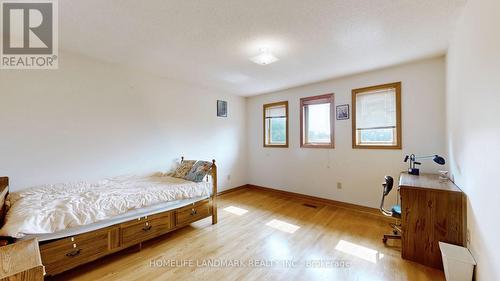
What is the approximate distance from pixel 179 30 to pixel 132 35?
58cm

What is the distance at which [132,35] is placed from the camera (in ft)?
7.34

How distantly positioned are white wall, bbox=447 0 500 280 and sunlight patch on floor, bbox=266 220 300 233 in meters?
1.78

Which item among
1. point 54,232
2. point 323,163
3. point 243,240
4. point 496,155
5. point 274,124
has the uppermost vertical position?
point 274,124

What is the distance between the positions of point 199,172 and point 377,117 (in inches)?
122

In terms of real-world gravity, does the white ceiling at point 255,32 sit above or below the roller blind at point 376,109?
above

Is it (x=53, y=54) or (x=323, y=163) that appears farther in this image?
(x=323, y=163)

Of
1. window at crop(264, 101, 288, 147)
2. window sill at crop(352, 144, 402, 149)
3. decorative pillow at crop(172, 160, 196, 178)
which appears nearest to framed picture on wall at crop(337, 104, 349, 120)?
window sill at crop(352, 144, 402, 149)

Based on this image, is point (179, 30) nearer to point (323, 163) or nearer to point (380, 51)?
point (380, 51)

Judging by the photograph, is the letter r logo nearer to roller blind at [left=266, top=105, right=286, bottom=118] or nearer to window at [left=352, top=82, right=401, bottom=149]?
roller blind at [left=266, top=105, right=286, bottom=118]

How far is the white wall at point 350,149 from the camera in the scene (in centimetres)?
291

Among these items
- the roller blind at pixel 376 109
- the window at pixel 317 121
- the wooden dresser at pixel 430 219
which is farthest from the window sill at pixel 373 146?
the wooden dresser at pixel 430 219

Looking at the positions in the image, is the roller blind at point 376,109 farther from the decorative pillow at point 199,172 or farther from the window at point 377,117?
the decorative pillow at point 199,172

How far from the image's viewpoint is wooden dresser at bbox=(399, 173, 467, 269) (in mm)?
1960

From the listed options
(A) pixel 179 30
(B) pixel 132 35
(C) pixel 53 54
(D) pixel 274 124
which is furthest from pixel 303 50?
(C) pixel 53 54
